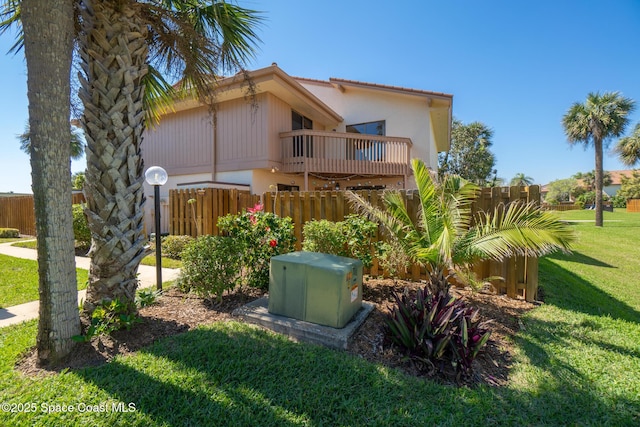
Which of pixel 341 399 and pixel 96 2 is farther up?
pixel 96 2

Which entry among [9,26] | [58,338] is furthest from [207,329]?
[9,26]

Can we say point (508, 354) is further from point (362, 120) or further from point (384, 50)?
point (362, 120)

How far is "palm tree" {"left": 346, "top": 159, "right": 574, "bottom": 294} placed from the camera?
A: 3277mm

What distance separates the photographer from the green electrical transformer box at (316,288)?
11.2ft

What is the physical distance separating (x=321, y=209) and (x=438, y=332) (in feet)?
12.6

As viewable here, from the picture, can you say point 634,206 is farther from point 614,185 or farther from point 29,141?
point 29,141

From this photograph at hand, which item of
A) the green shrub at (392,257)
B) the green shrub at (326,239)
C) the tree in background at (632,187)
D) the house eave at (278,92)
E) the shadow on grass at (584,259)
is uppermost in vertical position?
the house eave at (278,92)

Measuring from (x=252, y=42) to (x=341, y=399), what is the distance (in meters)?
5.13

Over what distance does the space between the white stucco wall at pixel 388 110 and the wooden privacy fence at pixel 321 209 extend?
28.4ft

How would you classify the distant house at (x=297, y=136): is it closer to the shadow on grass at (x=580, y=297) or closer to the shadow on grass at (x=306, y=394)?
the shadow on grass at (x=580, y=297)

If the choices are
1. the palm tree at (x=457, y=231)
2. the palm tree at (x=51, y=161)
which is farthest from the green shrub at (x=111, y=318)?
the palm tree at (x=457, y=231)

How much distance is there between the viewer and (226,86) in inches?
389

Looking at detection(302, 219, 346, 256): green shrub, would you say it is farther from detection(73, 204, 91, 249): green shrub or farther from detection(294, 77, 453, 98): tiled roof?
detection(294, 77, 453, 98): tiled roof

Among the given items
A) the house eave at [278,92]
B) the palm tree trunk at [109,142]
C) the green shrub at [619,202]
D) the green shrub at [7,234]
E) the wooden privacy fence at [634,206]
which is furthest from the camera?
the green shrub at [619,202]
